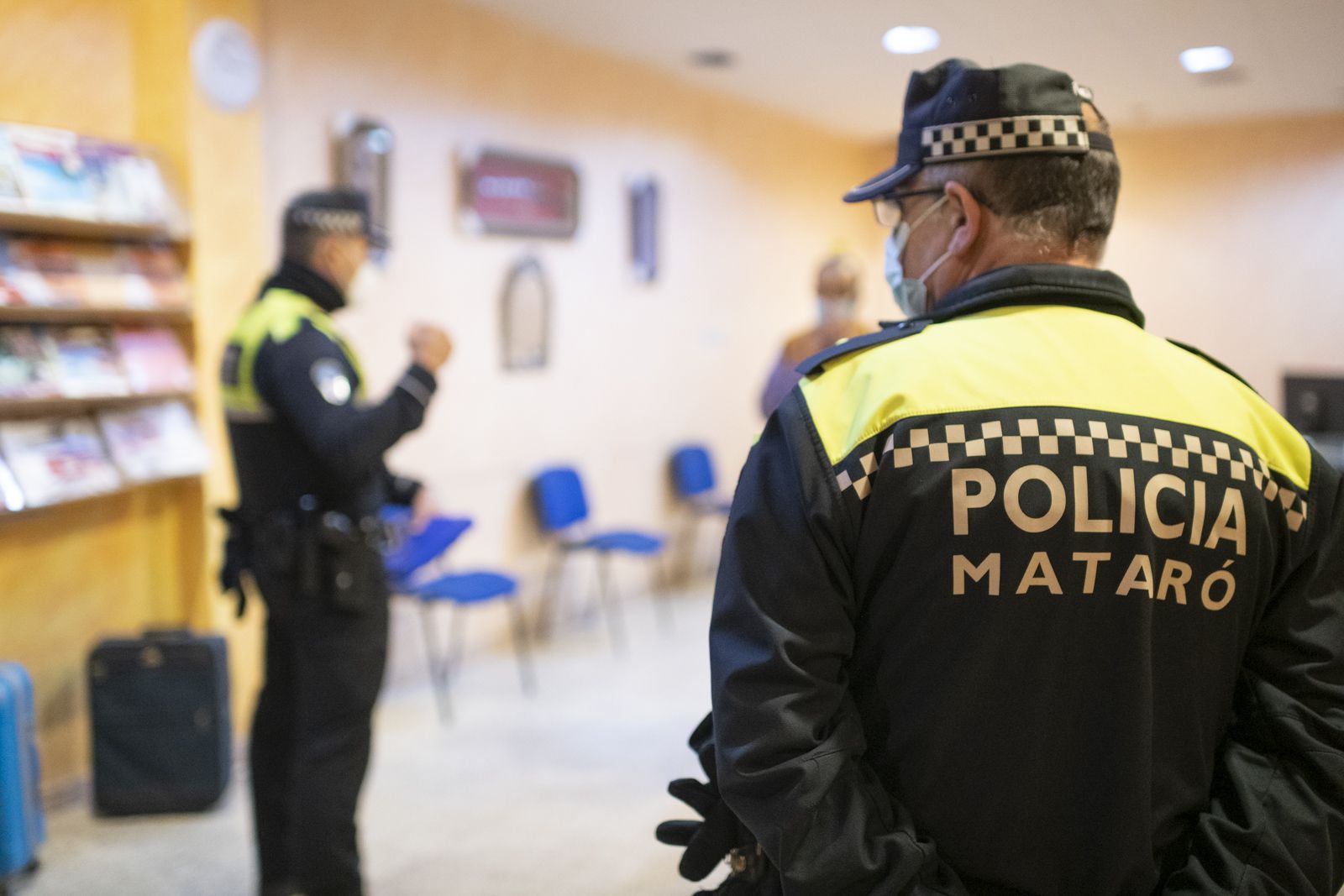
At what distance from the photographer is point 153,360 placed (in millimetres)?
3566

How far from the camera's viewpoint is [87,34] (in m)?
3.48

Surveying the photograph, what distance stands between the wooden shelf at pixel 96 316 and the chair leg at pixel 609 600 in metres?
2.34

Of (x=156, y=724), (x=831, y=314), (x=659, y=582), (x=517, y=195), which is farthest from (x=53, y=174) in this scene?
Result: (x=659, y=582)

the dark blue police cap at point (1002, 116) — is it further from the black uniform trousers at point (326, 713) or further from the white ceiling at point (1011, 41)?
the white ceiling at point (1011, 41)

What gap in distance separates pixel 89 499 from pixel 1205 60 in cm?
473

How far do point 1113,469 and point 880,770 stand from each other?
0.39m

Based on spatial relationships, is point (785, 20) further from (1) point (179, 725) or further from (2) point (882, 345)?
(2) point (882, 345)

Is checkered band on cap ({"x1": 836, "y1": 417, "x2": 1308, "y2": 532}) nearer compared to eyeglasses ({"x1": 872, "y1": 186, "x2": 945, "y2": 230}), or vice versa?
checkered band on cap ({"x1": 836, "y1": 417, "x2": 1308, "y2": 532})

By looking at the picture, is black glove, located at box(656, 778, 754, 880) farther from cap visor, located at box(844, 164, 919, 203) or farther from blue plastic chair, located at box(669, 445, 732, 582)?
blue plastic chair, located at box(669, 445, 732, 582)

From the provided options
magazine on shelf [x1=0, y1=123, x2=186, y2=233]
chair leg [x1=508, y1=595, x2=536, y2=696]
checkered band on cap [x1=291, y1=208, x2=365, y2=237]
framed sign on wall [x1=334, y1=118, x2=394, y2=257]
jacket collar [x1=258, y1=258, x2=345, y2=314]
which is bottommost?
chair leg [x1=508, y1=595, x2=536, y2=696]

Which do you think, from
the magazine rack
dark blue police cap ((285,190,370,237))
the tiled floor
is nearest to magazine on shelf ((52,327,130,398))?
the magazine rack

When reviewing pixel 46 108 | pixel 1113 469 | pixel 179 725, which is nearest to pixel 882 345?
pixel 1113 469

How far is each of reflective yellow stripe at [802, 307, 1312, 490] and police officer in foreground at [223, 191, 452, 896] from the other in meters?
1.51

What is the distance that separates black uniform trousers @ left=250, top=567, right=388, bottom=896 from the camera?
2.40m
